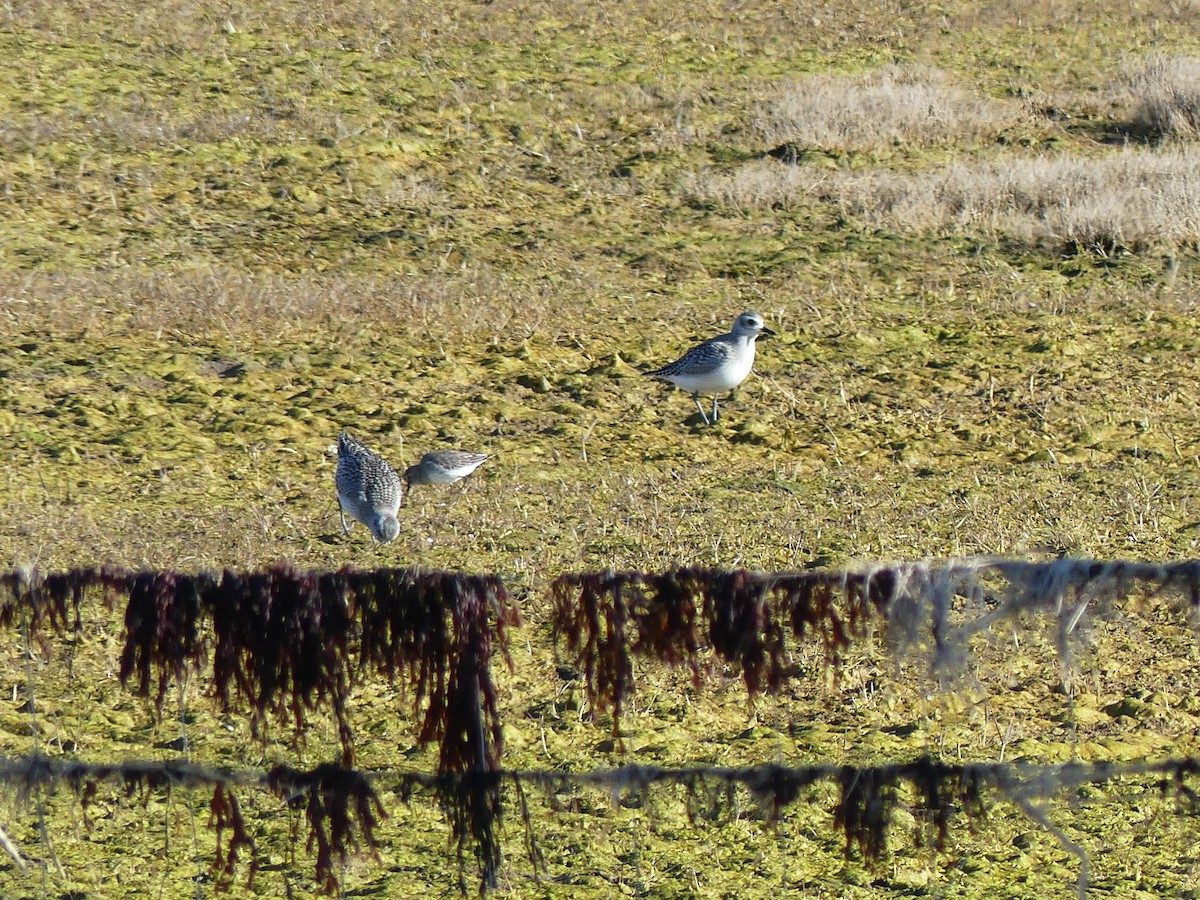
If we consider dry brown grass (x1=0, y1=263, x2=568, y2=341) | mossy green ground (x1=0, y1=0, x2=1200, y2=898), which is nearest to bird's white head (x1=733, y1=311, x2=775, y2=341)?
mossy green ground (x1=0, y1=0, x2=1200, y2=898)

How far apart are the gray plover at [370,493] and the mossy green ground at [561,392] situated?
23cm

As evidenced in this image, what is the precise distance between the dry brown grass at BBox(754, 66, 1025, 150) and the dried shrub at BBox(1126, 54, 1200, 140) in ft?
4.78

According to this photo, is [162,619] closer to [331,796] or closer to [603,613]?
[331,796]

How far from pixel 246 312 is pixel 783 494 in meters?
5.25

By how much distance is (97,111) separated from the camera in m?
18.8

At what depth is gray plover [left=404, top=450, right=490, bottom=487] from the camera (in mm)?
9625

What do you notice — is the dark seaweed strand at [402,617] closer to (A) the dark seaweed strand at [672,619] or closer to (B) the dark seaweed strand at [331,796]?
(B) the dark seaweed strand at [331,796]

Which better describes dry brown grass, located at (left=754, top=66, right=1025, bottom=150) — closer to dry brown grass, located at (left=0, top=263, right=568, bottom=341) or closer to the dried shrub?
the dried shrub

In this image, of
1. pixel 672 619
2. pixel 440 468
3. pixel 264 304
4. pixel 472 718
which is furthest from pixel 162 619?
pixel 264 304

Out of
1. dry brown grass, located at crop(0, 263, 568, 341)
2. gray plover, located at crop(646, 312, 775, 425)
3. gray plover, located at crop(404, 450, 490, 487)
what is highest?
dry brown grass, located at crop(0, 263, 568, 341)

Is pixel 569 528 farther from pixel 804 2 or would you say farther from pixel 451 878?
pixel 804 2

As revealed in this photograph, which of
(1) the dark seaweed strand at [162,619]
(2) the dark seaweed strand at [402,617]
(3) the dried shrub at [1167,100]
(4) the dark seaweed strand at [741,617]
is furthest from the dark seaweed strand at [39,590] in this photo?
(3) the dried shrub at [1167,100]

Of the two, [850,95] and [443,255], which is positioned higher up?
[850,95]

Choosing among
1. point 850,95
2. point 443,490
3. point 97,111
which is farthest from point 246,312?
point 850,95
